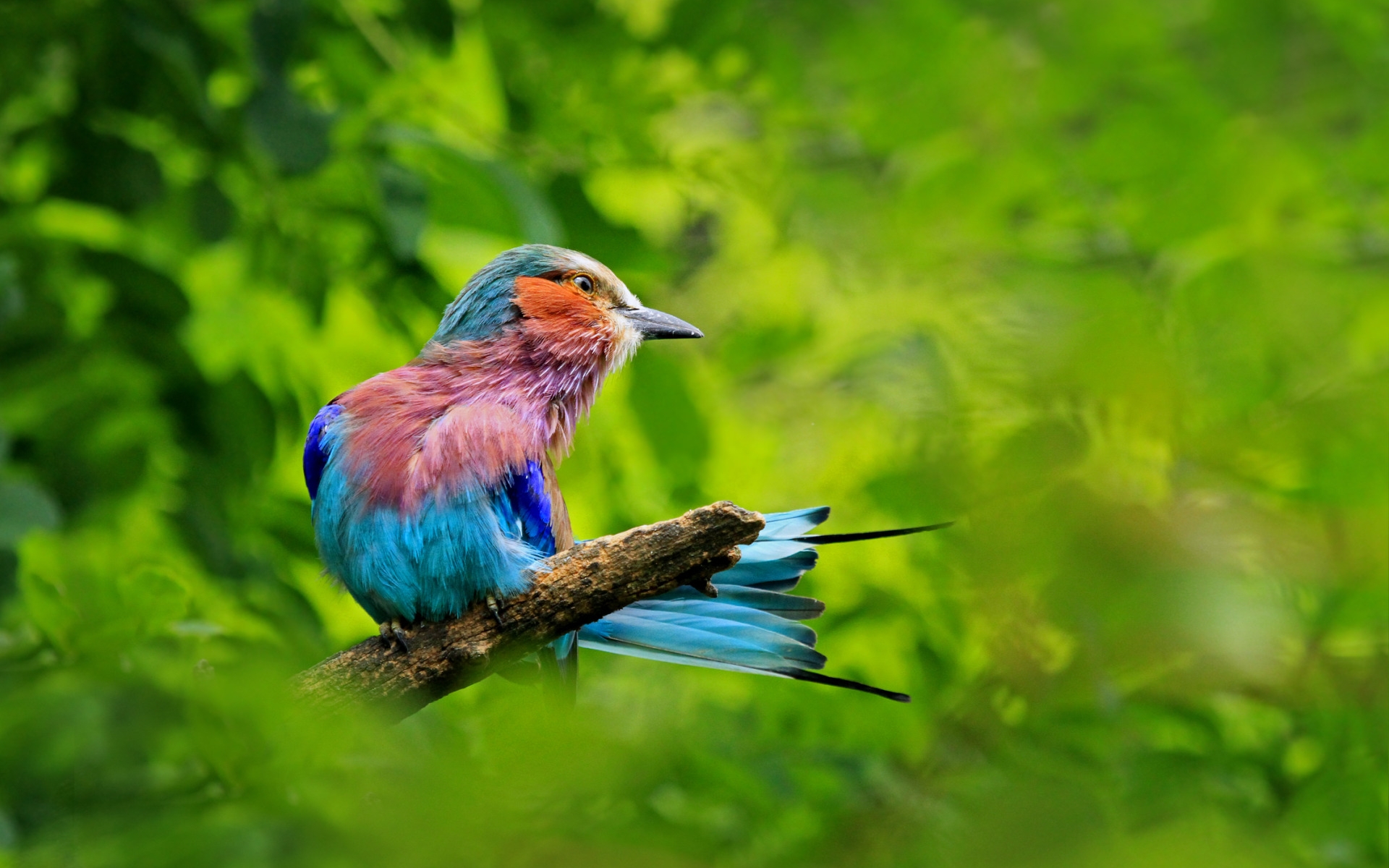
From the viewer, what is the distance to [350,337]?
3861mm

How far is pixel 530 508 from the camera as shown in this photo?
6.18 ft

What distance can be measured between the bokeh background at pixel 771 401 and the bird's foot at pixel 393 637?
0.14 metres

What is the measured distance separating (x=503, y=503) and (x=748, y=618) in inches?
16.2

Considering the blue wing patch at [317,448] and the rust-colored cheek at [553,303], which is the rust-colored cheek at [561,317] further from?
the blue wing patch at [317,448]

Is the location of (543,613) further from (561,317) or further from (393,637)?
(561,317)

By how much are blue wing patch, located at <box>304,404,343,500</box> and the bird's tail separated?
54cm

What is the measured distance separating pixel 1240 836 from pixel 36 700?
0.95 m

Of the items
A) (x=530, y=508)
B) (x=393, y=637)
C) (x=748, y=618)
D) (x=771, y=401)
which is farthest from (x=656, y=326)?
(x=771, y=401)

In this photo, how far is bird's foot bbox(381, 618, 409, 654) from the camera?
1.71 metres

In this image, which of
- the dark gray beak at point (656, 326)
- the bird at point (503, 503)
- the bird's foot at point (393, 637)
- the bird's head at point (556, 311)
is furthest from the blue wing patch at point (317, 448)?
the dark gray beak at point (656, 326)

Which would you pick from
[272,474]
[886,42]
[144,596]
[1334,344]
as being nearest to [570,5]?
[886,42]

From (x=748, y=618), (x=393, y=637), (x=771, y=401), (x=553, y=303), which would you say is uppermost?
(x=553, y=303)

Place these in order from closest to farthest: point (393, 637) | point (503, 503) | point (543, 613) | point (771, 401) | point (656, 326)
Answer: point (543, 613) → point (393, 637) → point (503, 503) → point (656, 326) → point (771, 401)

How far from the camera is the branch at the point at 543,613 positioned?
59.2 inches
